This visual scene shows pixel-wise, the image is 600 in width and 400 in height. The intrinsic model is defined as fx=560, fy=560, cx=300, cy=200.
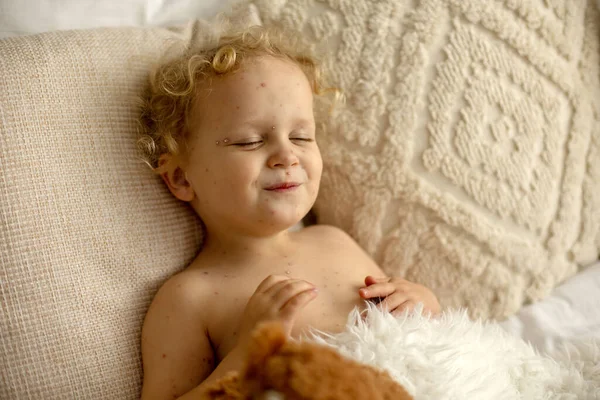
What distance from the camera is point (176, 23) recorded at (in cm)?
126

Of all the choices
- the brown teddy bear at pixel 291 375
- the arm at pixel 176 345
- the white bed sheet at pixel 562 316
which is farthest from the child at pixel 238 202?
the brown teddy bear at pixel 291 375

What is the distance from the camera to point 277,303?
2.74 ft

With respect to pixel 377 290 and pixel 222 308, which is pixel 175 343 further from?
pixel 377 290

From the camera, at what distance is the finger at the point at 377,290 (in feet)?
3.15

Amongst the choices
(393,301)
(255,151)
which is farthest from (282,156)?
(393,301)

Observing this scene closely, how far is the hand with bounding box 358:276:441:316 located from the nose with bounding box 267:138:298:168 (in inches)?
9.8

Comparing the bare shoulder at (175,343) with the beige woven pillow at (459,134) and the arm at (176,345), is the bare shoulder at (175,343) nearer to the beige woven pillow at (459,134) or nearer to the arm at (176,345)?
the arm at (176,345)

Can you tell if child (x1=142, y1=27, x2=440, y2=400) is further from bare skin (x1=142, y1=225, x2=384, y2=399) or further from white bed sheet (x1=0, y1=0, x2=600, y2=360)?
white bed sheet (x1=0, y1=0, x2=600, y2=360)


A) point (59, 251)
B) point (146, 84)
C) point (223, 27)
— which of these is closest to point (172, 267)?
point (59, 251)

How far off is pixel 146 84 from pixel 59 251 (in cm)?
36

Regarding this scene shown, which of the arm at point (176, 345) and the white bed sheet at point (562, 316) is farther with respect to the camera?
the white bed sheet at point (562, 316)

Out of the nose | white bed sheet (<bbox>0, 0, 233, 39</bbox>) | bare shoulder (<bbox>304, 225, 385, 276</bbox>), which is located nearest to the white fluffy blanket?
bare shoulder (<bbox>304, 225, 385, 276</bbox>)

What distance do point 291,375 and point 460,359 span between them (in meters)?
0.41

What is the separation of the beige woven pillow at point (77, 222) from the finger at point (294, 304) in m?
0.29
